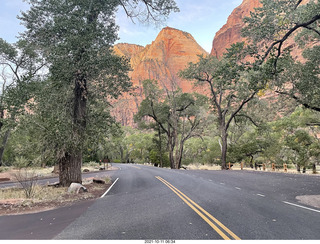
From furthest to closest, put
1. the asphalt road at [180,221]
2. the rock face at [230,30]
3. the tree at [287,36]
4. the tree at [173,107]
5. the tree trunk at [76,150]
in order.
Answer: the rock face at [230,30] < the tree at [173,107] < the tree trunk at [76,150] < the tree at [287,36] < the asphalt road at [180,221]

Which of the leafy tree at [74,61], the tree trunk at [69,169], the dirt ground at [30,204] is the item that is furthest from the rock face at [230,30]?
the dirt ground at [30,204]

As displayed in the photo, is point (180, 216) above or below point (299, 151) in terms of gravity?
below

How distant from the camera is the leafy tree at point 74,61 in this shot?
10.8 m

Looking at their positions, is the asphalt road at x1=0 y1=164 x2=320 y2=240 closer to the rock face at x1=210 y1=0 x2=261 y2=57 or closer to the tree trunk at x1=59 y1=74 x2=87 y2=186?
the tree trunk at x1=59 y1=74 x2=87 y2=186

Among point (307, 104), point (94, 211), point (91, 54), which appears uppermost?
point (91, 54)

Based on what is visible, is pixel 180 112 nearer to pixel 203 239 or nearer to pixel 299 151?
pixel 299 151

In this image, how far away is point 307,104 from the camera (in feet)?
55.4

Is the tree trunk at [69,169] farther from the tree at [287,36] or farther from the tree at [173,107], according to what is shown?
the tree at [173,107]

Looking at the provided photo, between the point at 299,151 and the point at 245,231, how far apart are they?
79.4 feet

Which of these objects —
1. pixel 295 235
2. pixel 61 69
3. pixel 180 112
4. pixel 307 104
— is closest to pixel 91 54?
pixel 61 69

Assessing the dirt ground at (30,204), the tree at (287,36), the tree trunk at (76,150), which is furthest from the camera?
the tree trunk at (76,150)

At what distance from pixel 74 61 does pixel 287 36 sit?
9.65 meters

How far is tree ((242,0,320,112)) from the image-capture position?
931cm

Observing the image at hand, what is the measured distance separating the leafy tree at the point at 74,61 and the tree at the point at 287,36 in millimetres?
5123
